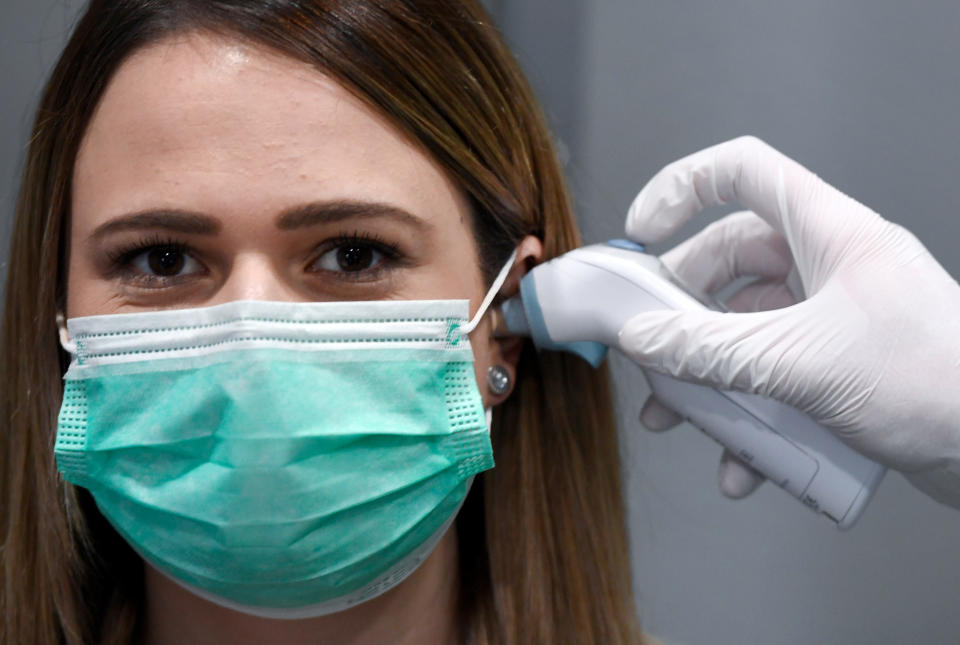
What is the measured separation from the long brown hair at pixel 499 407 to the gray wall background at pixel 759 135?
35 cm

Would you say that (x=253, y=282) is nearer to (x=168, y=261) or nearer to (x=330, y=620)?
(x=168, y=261)

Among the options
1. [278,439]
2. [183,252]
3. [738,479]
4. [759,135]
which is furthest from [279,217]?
[759,135]

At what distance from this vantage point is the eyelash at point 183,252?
4.14 ft

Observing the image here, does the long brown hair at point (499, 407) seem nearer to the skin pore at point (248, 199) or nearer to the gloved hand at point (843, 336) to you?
the skin pore at point (248, 199)

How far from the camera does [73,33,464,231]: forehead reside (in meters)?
1.21

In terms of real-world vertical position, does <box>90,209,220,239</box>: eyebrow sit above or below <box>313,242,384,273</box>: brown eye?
above

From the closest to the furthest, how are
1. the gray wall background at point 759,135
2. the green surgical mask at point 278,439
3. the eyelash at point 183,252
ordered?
the green surgical mask at point 278,439
the eyelash at point 183,252
the gray wall background at point 759,135

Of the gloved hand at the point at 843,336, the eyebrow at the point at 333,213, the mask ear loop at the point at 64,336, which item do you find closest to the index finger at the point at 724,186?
the gloved hand at the point at 843,336

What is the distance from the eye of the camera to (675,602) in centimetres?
206

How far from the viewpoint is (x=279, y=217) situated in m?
1.22

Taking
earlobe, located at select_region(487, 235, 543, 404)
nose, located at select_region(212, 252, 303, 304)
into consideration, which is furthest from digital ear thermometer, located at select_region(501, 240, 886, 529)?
nose, located at select_region(212, 252, 303, 304)

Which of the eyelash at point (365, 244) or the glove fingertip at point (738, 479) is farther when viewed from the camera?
the glove fingertip at point (738, 479)

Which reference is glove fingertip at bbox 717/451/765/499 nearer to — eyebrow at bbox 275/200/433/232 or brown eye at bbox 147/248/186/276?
eyebrow at bbox 275/200/433/232

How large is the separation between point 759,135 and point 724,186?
1.58ft
